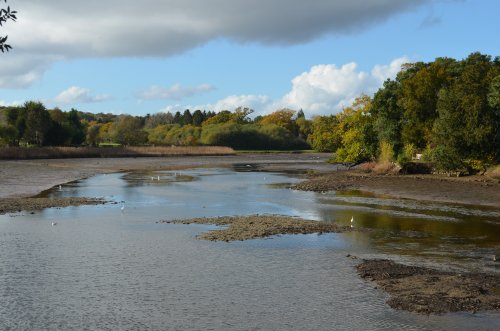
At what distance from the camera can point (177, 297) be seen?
53.9ft

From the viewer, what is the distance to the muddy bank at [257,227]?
84.7ft

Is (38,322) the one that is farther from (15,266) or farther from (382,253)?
(382,253)

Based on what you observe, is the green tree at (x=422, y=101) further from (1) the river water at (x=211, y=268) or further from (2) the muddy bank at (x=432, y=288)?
(2) the muddy bank at (x=432, y=288)

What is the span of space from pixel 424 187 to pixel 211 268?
111 ft

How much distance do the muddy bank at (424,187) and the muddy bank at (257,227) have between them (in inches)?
606

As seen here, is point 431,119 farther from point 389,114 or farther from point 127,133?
point 127,133

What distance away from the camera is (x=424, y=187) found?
162 feet

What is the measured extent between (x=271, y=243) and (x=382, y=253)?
471 cm

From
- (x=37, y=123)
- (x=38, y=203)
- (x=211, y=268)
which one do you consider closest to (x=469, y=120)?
(x=38, y=203)

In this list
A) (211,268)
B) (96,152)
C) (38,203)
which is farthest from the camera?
(96,152)

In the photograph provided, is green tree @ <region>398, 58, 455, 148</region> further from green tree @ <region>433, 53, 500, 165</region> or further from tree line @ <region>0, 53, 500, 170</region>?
green tree @ <region>433, 53, 500, 165</region>

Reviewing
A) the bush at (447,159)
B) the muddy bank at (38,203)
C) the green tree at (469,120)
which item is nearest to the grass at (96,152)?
the muddy bank at (38,203)

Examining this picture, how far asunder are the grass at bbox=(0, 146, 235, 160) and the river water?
275 ft

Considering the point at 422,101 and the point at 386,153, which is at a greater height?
the point at 422,101
